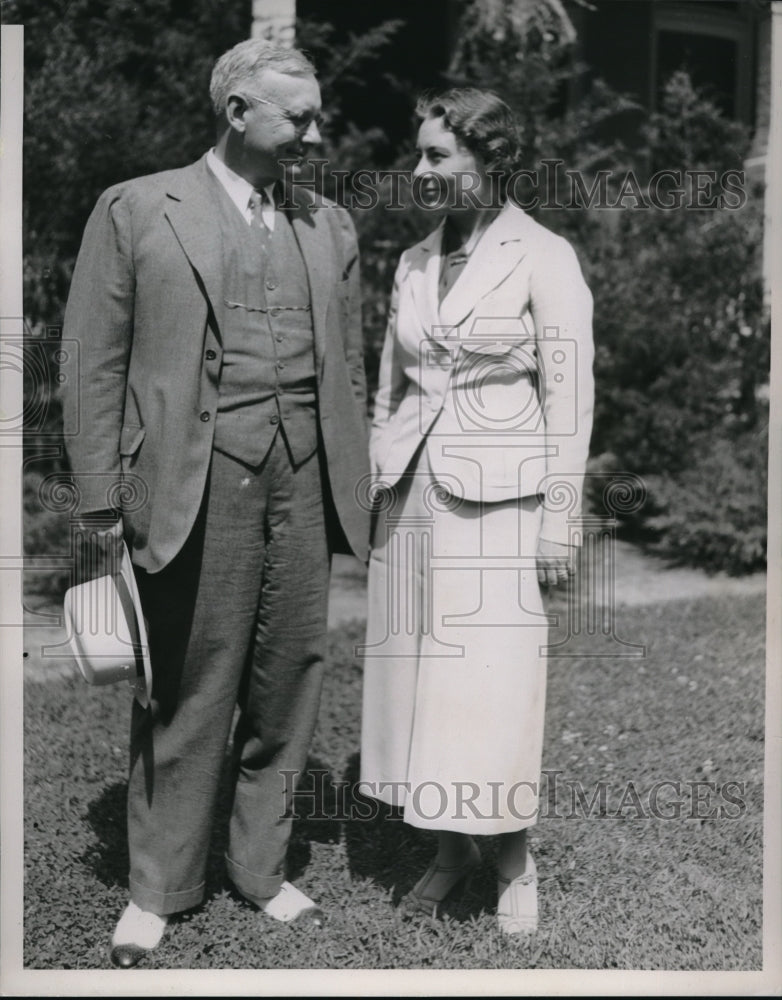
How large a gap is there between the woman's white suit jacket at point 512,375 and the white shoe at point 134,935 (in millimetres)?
1391

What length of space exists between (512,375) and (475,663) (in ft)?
2.49

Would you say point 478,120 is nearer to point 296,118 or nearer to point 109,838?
point 296,118

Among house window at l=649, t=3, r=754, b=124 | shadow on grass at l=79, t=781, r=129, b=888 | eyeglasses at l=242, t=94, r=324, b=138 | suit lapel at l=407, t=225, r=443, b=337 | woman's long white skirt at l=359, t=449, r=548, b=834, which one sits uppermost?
house window at l=649, t=3, r=754, b=124

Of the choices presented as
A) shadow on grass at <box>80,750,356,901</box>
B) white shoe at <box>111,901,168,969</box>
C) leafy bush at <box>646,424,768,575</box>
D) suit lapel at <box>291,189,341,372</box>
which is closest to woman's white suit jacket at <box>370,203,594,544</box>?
suit lapel at <box>291,189,341,372</box>

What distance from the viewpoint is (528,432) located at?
9.64 feet

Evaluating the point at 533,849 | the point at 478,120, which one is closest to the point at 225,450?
the point at 478,120

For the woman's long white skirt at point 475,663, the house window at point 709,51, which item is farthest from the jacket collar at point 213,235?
the house window at point 709,51

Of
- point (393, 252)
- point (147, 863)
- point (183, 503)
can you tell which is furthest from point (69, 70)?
point (147, 863)

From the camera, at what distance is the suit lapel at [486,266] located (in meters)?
2.91

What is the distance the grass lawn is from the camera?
9.84 feet

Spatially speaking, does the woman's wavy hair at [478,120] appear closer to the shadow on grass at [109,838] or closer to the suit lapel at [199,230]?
the suit lapel at [199,230]

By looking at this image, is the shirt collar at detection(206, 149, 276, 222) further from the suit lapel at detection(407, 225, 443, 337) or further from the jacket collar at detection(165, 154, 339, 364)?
the suit lapel at detection(407, 225, 443, 337)

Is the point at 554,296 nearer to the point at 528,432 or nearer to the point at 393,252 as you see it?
the point at 528,432

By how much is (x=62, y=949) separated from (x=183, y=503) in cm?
→ 124
